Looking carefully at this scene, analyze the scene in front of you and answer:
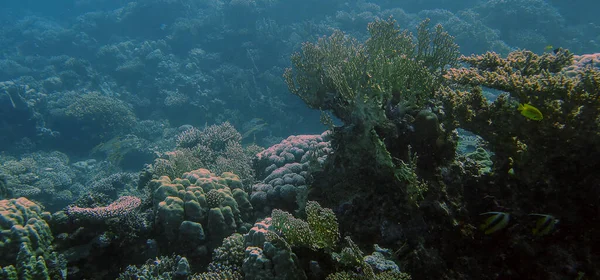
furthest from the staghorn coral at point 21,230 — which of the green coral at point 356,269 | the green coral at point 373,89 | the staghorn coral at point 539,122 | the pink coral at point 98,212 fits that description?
the staghorn coral at point 539,122

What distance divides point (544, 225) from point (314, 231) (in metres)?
2.34

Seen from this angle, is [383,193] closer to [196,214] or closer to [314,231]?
[314,231]

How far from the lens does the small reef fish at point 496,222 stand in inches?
116

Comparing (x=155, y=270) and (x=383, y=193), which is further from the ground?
(x=383, y=193)

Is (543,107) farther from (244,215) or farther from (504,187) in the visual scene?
(244,215)

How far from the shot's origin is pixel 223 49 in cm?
2067

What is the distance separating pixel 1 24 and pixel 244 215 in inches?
1673

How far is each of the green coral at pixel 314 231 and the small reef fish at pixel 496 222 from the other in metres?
1.57

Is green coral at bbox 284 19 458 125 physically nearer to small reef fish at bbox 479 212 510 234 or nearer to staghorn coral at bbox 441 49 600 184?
staghorn coral at bbox 441 49 600 184

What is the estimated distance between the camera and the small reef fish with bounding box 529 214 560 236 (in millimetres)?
2865

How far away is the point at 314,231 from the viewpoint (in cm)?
330

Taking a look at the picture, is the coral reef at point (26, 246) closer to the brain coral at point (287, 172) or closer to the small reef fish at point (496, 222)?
the brain coral at point (287, 172)

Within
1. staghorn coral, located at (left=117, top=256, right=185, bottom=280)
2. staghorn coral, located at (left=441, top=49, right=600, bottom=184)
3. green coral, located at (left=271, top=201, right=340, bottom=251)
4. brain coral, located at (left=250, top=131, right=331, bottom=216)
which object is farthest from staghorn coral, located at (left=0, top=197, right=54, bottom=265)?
staghorn coral, located at (left=441, top=49, right=600, bottom=184)

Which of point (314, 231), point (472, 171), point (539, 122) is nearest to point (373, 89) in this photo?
point (472, 171)
